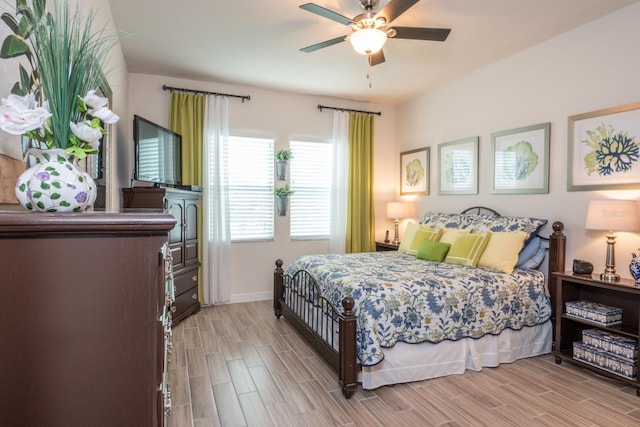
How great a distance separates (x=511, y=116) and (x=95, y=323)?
13.6 ft

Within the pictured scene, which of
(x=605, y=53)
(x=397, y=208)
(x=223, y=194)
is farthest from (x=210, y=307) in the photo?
(x=605, y=53)

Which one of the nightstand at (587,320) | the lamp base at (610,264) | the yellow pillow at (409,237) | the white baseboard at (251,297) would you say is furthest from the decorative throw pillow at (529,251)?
the white baseboard at (251,297)

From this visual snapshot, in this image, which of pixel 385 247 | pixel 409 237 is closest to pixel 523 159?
pixel 409 237

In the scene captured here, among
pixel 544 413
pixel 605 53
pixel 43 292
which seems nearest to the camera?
pixel 43 292

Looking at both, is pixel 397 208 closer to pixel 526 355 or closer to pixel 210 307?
pixel 526 355

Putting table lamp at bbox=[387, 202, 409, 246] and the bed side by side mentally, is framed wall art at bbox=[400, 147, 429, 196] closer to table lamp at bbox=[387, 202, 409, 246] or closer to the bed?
table lamp at bbox=[387, 202, 409, 246]

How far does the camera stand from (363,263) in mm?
3570

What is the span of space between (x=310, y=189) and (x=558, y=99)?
310cm

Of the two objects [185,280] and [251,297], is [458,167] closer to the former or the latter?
[251,297]

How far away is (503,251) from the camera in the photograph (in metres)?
3.25

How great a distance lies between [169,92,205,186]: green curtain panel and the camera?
173 inches

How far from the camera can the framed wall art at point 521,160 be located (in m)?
3.49

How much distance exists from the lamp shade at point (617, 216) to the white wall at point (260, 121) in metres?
3.35

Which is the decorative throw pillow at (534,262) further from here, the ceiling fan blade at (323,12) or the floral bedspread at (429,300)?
the ceiling fan blade at (323,12)
